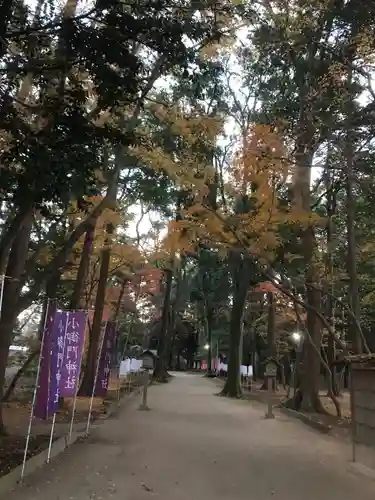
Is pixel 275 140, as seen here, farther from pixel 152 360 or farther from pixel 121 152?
pixel 152 360

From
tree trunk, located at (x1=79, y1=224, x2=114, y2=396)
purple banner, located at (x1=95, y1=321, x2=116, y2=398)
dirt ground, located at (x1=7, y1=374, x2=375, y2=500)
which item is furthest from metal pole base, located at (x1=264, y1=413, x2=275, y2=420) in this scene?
tree trunk, located at (x1=79, y1=224, x2=114, y2=396)

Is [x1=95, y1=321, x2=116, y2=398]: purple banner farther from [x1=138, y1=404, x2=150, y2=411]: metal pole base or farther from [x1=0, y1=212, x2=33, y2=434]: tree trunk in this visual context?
[x1=0, y1=212, x2=33, y2=434]: tree trunk

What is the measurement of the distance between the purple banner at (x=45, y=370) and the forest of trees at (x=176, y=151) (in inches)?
49.6

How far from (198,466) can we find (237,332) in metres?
17.7

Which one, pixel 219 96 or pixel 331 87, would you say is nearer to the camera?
pixel 331 87

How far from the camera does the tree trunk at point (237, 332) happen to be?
25.3 meters

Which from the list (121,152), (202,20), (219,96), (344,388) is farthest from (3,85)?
(344,388)

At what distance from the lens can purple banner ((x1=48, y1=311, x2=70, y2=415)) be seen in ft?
26.2

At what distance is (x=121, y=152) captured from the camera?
1125 centimetres

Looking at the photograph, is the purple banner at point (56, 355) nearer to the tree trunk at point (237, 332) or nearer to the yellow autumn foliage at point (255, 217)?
the yellow autumn foliage at point (255, 217)

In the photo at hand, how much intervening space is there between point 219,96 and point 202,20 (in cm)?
1539

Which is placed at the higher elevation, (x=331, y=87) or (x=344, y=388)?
(x=331, y=87)

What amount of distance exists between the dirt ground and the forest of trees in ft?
7.87

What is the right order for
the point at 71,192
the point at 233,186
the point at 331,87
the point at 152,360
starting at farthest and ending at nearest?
the point at 152,360, the point at 233,186, the point at 331,87, the point at 71,192
